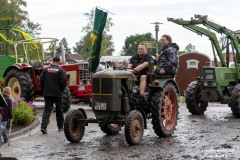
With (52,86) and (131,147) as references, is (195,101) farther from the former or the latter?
(131,147)

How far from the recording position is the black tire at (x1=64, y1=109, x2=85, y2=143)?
33.3 ft

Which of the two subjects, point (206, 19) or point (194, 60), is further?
point (194, 60)

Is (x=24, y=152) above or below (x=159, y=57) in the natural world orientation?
below

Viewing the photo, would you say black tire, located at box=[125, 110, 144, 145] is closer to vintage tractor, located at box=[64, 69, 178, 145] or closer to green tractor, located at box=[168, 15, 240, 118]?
vintage tractor, located at box=[64, 69, 178, 145]

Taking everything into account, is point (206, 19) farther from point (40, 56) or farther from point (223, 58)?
point (40, 56)

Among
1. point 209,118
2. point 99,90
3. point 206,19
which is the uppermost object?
point 206,19

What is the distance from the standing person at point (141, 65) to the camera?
11.0 m


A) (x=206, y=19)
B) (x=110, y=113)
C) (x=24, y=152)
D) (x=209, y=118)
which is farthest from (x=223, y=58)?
(x=24, y=152)

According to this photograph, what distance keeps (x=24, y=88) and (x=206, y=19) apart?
6.30m

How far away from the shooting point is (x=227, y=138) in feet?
36.1

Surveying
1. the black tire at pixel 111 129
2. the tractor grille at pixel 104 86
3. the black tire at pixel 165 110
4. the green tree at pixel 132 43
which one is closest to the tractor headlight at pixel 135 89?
the black tire at pixel 165 110

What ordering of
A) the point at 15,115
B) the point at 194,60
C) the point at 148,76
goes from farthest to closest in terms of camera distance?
the point at 194,60 → the point at 15,115 → the point at 148,76

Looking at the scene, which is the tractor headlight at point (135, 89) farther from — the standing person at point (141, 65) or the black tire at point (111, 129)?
the black tire at point (111, 129)

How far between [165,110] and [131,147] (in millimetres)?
1990
